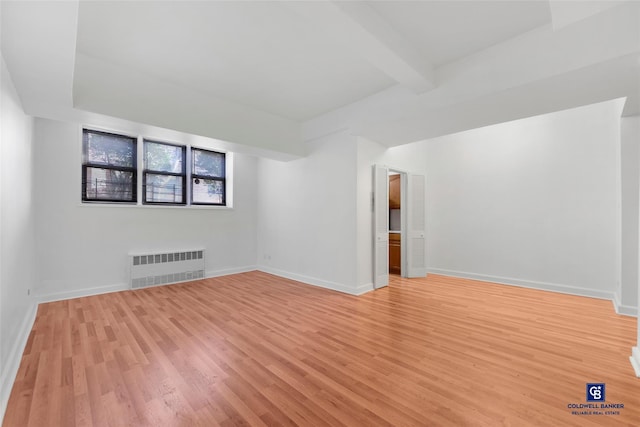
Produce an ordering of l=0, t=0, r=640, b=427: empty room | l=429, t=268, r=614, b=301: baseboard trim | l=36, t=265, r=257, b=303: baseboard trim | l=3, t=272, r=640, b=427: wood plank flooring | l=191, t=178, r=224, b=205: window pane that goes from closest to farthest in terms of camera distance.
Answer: l=3, t=272, r=640, b=427: wood plank flooring → l=0, t=0, r=640, b=427: empty room → l=36, t=265, r=257, b=303: baseboard trim → l=429, t=268, r=614, b=301: baseboard trim → l=191, t=178, r=224, b=205: window pane

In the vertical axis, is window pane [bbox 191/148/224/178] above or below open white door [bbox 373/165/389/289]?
above

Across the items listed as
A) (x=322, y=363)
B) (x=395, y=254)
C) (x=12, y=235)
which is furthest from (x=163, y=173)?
(x=395, y=254)

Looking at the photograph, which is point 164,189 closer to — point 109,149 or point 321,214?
point 109,149

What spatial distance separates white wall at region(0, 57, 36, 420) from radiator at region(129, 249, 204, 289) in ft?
4.65

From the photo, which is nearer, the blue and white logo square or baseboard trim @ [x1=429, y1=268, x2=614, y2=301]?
the blue and white logo square

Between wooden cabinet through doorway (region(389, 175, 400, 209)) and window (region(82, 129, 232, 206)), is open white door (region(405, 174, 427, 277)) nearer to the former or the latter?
wooden cabinet through doorway (region(389, 175, 400, 209))

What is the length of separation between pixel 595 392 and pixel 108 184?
21.4 ft

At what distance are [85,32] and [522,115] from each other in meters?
5.00

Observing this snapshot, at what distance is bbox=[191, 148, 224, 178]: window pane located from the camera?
18.3 ft

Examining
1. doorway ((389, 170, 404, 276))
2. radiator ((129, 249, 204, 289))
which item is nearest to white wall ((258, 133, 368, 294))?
radiator ((129, 249, 204, 289))

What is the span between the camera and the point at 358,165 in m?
4.28

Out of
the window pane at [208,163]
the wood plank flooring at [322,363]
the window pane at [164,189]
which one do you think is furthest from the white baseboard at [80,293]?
the window pane at [208,163]

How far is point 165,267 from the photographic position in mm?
4848

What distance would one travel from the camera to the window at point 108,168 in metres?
4.32
